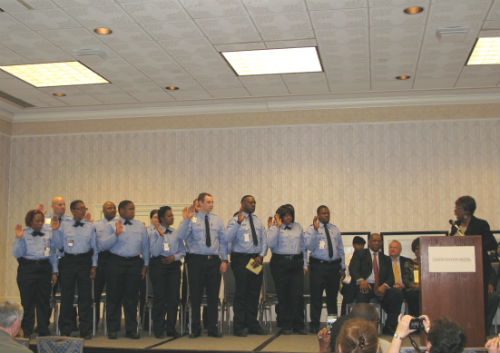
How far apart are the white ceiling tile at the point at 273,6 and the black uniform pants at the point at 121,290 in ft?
11.1

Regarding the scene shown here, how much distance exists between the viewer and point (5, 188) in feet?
36.9

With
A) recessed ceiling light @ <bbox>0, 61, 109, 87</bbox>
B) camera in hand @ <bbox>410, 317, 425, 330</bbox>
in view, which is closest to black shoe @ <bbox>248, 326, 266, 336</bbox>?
recessed ceiling light @ <bbox>0, 61, 109, 87</bbox>

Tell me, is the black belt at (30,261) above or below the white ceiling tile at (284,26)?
below

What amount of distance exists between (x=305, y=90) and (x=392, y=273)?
131 inches

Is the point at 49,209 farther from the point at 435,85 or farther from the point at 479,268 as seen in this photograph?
the point at 479,268

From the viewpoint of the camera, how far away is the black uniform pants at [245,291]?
7516 mm

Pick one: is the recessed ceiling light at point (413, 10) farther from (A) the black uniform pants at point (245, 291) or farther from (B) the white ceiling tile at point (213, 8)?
(A) the black uniform pants at point (245, 291)

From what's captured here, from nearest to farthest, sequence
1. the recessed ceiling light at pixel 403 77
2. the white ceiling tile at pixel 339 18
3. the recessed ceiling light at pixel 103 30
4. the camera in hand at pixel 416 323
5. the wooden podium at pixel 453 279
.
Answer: the camera in hand at pixel 416 323 → the wooden podium at pixel 453 279 → the white ceiling tile at pixel 339 18 → the recessed ceiling light at pixel 103 30 → the recessed ceiling light at pixel 403 77

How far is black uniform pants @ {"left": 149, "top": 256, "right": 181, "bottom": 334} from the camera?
288 inches

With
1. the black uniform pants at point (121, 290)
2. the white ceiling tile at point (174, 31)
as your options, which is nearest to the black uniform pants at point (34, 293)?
the black uniform pants at point (121, 290)

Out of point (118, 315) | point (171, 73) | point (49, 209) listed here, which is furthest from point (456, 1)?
point (49, 209)

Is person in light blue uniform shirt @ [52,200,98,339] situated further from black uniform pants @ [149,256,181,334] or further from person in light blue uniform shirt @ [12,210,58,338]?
black uniform pants @ [149,256,181,334]

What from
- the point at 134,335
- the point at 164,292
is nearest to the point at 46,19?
the point at 164,292

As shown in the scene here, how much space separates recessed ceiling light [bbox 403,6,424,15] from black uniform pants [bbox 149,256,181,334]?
13.5 feet
